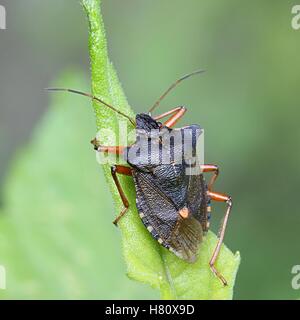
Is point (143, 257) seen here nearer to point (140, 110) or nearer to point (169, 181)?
point (169, 181)

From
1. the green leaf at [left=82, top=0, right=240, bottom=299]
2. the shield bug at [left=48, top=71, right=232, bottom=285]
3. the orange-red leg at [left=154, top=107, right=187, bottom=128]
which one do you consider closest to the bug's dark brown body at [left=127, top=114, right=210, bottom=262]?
the shield bug at [left=48, top=71, right=232, bottom=285]

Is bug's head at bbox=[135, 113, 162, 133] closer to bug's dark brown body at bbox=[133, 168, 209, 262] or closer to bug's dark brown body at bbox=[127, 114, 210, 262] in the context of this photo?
bug's dark brown body at bbox=[127, 114, 210, 262]

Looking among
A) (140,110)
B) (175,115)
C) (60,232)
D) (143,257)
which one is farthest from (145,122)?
(140,110)

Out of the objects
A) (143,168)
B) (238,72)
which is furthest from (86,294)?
Answer: (238,72)

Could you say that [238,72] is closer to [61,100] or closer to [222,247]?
[61,100]

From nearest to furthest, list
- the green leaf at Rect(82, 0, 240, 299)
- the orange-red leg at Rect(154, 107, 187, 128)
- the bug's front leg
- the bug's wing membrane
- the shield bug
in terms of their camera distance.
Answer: the green leaf at Rect(82, 0, 240, 299) < the bug's front leg < the bug's wing membrane < the shield bug < the orange-red leg at Rect(154, 107, 187, 128)

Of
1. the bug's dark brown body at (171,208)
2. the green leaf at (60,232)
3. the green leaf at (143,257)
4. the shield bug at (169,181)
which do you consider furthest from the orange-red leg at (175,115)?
the green leaf at (143,257)
